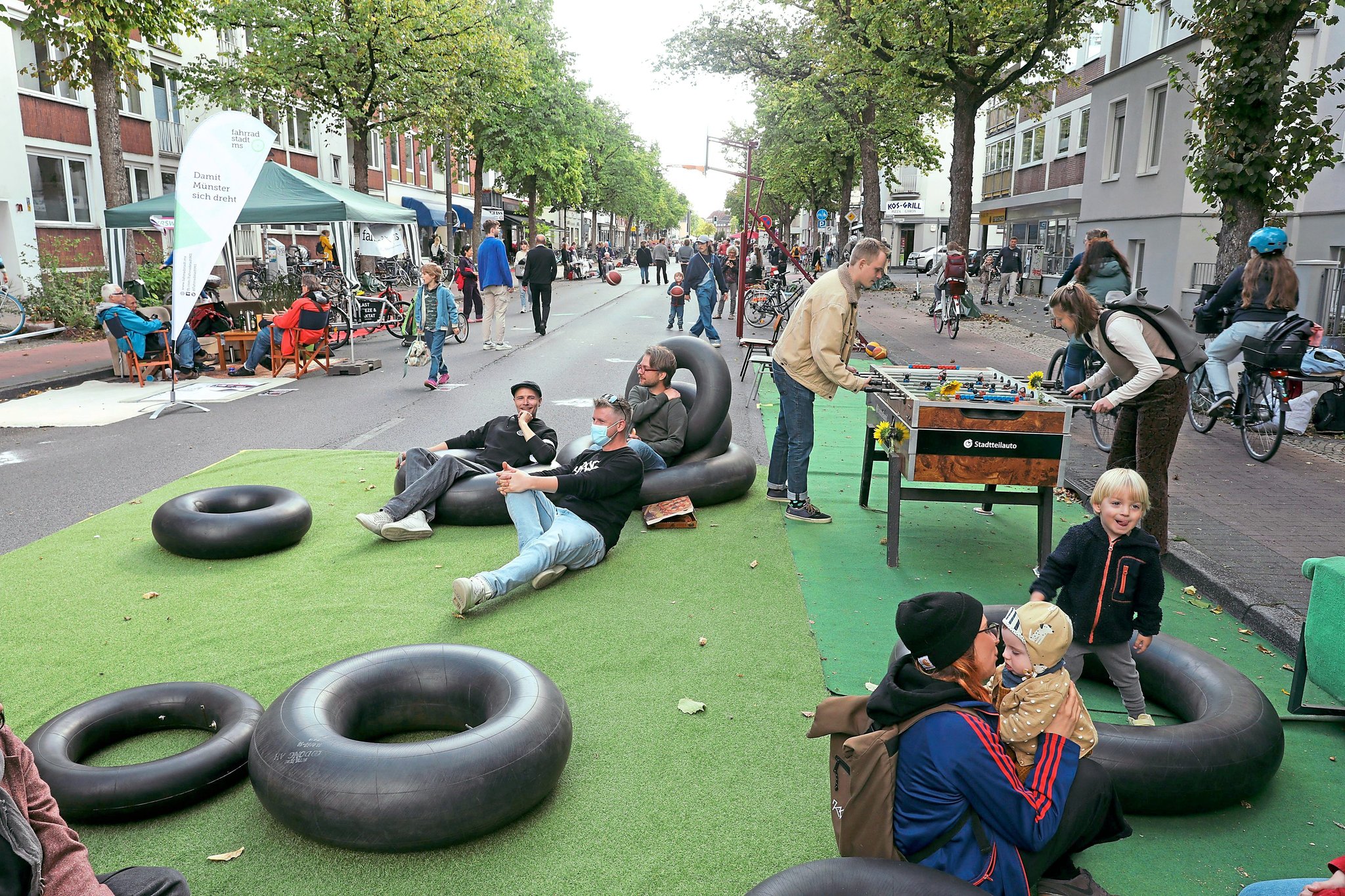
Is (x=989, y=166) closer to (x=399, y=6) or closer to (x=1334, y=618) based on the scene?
(x=399, y=6)

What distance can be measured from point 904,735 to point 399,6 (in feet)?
83.3

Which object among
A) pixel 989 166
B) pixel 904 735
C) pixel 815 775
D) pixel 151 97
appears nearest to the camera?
pixel 904 735

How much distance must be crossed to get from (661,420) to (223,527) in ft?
10.3

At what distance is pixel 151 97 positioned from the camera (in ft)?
98.5

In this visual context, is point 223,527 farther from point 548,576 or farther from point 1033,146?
point 1033,146

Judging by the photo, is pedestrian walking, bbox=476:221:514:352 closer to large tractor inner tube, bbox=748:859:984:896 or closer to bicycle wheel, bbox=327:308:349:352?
bicycle wheel, bbox=327:308:349:352

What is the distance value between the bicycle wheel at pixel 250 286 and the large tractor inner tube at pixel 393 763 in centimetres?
1975

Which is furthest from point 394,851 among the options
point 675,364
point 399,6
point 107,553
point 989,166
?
point 989,166

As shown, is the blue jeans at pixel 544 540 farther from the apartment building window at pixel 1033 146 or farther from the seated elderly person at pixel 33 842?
the apartment building window at pixel 1033 146

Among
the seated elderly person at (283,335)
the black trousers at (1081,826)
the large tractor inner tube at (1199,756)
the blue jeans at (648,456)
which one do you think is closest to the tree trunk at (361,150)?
the seated elderly person at (283,335)

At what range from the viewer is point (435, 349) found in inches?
521

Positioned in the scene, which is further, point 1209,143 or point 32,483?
point 1209,143

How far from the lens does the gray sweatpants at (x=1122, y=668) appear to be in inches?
163

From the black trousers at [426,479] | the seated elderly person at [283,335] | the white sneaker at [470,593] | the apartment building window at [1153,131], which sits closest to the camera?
the white sneaker at [470,593]
